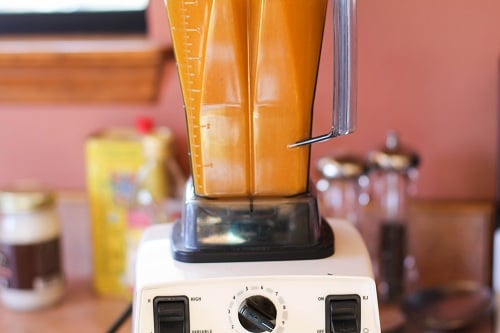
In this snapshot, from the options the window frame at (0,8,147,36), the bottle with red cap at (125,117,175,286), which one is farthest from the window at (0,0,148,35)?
the bottle with red cap at (125,117,175,286)

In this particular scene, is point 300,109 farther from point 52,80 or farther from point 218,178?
point 52,80

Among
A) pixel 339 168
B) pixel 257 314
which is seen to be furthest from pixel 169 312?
pixel 339 168

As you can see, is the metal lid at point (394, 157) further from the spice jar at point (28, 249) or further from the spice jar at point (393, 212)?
the spice jar at point (28, 249)

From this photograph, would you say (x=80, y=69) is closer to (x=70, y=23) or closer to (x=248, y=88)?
(x=70, y=23)

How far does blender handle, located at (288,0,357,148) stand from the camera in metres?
0.75

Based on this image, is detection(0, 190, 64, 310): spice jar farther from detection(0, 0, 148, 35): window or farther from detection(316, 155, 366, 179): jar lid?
detection(316, 155, 366, 179): jar lid

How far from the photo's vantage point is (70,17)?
1230 mm

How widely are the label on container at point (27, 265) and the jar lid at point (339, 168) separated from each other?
0.40 m

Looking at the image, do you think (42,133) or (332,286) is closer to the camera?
(332,286)

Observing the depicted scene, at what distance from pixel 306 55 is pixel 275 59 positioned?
0.03 meters

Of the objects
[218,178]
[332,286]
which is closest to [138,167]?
[218,178]

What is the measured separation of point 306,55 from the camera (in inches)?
30.0

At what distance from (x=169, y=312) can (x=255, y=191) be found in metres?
0.15

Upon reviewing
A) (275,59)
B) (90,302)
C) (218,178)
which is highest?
(275,59)
